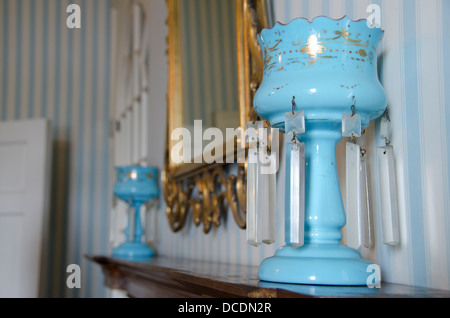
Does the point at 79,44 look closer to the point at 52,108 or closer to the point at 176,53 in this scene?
the point at 52,108

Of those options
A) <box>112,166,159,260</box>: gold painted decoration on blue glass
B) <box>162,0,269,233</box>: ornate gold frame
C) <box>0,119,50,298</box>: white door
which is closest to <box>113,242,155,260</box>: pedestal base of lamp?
<box>112,166,159,260</box>: gold painted decoration on blue glass

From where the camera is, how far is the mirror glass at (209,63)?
4.06 feet

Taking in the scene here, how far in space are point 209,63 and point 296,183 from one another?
2.60 ft

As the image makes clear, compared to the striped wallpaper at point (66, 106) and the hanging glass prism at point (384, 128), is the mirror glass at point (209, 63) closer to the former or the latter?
the hanging glass prism at point (384, 128)

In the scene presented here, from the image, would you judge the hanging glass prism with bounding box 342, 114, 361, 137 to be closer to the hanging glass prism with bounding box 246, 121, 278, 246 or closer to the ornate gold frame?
the hanging glass prism with bounding box 246, 121, 278, 246

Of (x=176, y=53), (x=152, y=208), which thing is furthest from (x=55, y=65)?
(x=176, y=53)

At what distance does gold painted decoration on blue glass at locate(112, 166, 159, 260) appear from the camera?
1.94 m

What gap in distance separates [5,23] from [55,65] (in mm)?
433

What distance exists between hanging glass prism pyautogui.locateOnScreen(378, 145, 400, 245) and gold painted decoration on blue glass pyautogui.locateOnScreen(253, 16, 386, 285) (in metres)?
0.04

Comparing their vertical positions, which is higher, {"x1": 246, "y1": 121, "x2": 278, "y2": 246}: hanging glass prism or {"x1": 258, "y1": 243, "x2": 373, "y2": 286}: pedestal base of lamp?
{"x1": 246, "y1": 121, "x2": 278, "y2": 246}: hanging glass prism

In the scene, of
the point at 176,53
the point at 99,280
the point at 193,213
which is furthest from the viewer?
the point at 99,280

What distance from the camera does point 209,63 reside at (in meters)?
1.39

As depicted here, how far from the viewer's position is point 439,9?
657 mm

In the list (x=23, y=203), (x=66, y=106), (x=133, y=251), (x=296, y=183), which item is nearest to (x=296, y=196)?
(x=296, y=183)
